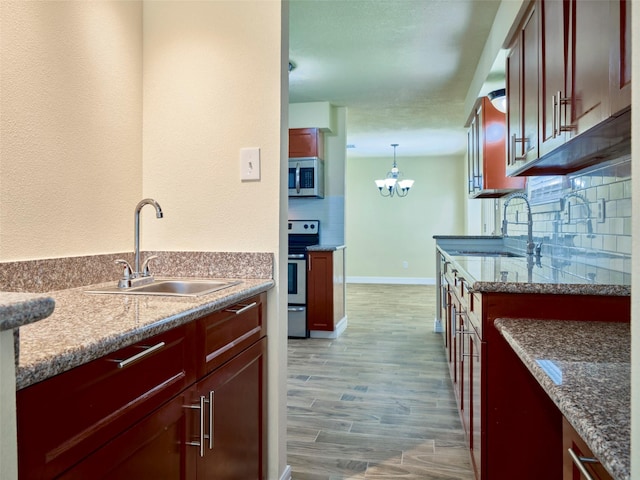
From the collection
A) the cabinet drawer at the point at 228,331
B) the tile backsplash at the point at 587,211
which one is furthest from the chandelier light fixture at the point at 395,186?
the cabinet drawer at the point at 228,331

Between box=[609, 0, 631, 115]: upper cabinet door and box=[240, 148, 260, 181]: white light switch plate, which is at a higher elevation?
box=[609, 0, 631, 115]: upper cabinet door

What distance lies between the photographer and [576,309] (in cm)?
149

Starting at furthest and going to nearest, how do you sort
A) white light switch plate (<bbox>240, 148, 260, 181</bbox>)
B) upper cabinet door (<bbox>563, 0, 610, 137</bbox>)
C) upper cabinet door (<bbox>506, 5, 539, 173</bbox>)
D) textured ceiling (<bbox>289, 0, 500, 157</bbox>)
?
textured ceiling (<bbox>289, 0, 500, 157</bbox>), upper cabinet door (<bbox>506, 5, 539, 173</bbox>), white light switch plate (<bbox>240, 148, 260, 181</bbox>), upper cabinet door (<bbox>563, 0, 610, 137</bbox>)

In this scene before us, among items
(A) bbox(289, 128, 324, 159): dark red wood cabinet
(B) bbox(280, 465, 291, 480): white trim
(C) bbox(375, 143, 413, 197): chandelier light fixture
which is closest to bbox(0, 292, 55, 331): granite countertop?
(B) bbox(280, 465, 291, 480): white trim

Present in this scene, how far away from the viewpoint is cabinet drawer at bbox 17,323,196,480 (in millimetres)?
694

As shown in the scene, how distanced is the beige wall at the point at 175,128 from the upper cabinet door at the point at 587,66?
101 centimetres

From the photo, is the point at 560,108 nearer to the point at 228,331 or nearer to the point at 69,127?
the point at 228,331

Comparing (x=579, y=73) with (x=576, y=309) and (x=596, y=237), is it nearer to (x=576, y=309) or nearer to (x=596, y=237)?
(x=576, y=309)

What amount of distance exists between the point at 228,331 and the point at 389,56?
10.2 ft

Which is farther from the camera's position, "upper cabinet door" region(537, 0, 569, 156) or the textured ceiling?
the textured ceiling

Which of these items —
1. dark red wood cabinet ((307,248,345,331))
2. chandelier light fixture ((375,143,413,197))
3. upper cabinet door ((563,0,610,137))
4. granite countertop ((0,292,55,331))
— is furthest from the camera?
chandelier light fixture ((375,143,413,197))

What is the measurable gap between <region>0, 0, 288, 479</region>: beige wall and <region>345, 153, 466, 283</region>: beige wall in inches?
275

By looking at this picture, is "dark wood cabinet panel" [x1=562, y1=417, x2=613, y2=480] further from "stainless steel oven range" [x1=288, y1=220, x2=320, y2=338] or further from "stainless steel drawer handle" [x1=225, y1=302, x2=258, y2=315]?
"stainless steel oven range" [x1=288, y1=220, x2=320, y2=338]

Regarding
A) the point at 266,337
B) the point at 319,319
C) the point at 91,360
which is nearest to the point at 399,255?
the point at 319,319
